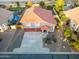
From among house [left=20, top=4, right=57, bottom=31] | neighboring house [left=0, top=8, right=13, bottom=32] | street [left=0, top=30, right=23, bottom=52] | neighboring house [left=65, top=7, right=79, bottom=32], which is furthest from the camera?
neighboring house [left=0, top=8, right=13, bottom=32]

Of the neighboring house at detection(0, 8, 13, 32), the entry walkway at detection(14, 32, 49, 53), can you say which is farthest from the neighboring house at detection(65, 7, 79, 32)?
the neighboring house at detection(0, 8, 13, 32)

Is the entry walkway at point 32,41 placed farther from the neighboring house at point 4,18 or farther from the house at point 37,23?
the neighboring house at point 4,18

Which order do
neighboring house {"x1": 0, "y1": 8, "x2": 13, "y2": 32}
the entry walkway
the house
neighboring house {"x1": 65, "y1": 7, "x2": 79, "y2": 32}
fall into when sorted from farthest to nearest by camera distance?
neighboring house {"x1": 0, "y1": 8, "x2": 13, "y2": 32} → the house → neighboring house {"x1": 65, "y1": 7, "x2": 79, "y2": 32} → the entry walkway

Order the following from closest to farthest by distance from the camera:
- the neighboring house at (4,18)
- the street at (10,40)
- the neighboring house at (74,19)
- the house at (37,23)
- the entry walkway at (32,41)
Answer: the entry walkway at (32,41) < the street at (10,40) < the neighboring house at (74,19) < the house at (37,23) < the neighboring house at (4,18)

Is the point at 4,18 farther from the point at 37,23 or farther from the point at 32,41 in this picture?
the point at 32,41

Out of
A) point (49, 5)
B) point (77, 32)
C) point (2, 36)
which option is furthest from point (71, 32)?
point (49, 5)

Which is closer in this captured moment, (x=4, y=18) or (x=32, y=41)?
(x=32, y=41)

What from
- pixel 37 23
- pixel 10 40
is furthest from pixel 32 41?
pixel 37 23

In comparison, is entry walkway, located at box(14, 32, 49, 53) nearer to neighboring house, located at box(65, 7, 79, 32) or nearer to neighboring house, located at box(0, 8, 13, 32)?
neighboring house, located at box(0, 8, 13, 32)

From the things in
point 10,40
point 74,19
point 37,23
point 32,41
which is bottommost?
point 10,40

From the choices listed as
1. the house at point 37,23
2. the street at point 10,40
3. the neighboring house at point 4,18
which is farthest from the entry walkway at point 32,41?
the neighboring house at point 4,18

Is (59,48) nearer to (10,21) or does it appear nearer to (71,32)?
(71,32)
